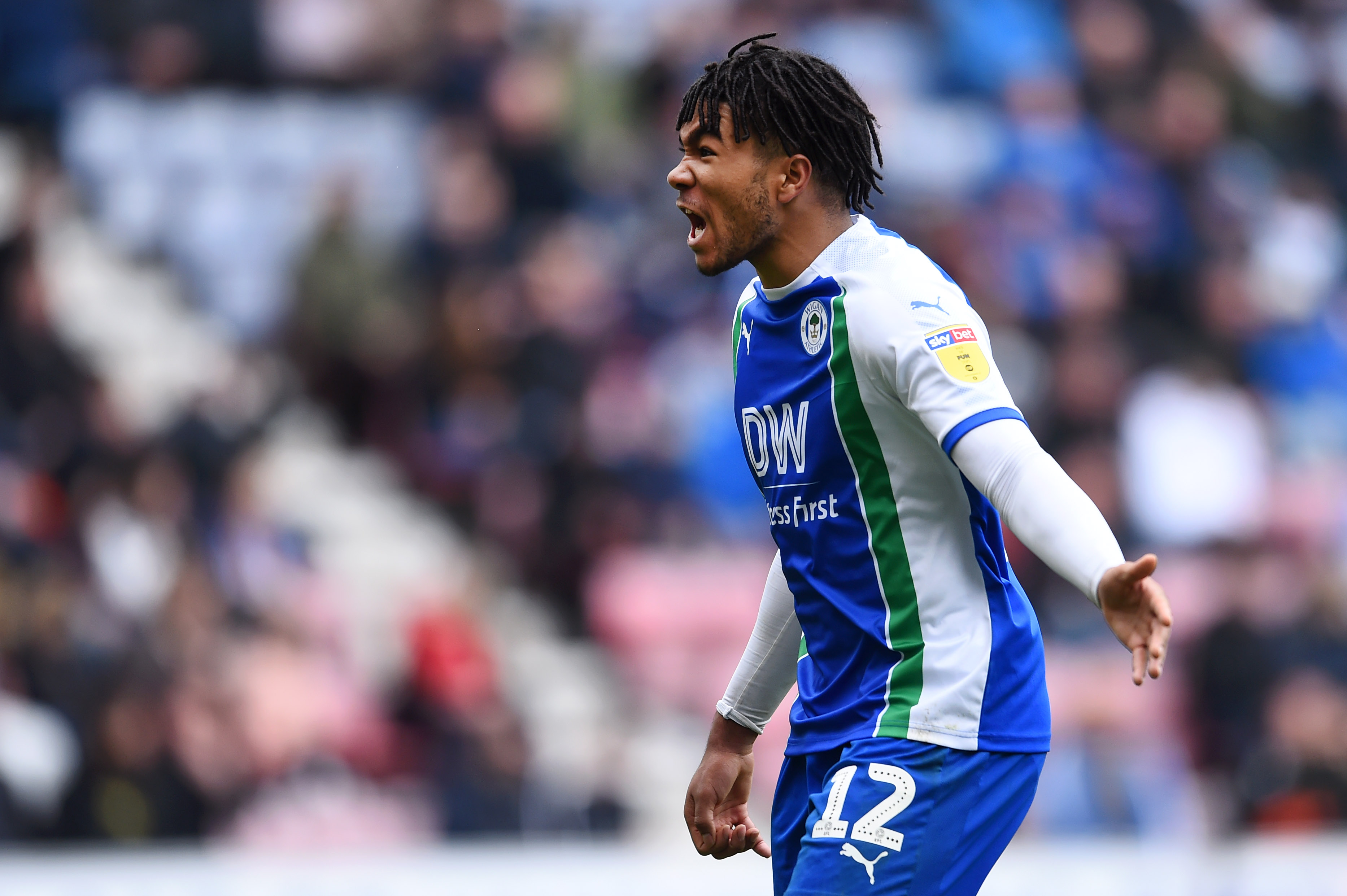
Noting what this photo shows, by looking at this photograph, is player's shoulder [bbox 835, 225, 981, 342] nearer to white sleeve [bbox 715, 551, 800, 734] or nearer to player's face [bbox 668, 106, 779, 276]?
player's face [bbox 668, 106, 779, 276]

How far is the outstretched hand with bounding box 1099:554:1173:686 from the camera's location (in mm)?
2959

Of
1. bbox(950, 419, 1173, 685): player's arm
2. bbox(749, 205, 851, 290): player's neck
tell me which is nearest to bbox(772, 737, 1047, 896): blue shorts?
bbox(950, 419, 1173, 685): player's arm

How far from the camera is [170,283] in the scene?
11.9 metres

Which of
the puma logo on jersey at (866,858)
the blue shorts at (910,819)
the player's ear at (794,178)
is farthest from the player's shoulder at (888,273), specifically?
the puma logo on jersey at (866,858)

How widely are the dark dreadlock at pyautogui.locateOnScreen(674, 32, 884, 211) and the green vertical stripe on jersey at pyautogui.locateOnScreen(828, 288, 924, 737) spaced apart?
0.33 metres

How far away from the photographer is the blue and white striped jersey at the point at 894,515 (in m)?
3.42

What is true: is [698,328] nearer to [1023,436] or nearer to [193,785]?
[193,785]

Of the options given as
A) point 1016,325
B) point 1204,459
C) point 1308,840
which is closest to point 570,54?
point 1016,325

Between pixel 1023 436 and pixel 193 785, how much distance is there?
20.4 feet

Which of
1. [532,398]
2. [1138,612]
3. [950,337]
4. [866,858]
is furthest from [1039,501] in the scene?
[532,398]

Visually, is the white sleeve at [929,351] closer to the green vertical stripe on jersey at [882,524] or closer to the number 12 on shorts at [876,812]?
the green vertical stripe on jersey at [882,524]

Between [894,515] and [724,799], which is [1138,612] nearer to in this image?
[894,515]

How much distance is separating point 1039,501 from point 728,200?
91 cm

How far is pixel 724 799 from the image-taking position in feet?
13.2
